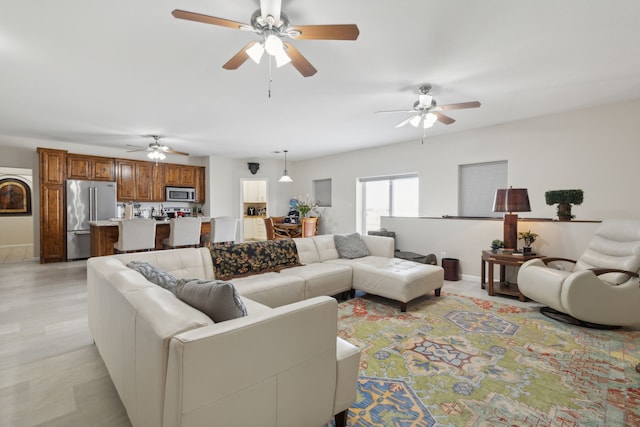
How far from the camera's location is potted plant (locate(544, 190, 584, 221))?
12.1 ft

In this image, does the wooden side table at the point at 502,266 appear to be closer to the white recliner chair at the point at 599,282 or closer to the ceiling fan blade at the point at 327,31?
the white recliner chair at the point at 599,282

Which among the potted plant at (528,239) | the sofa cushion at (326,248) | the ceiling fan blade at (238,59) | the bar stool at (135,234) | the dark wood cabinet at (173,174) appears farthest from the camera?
the dark wood cabinet at (173,174)

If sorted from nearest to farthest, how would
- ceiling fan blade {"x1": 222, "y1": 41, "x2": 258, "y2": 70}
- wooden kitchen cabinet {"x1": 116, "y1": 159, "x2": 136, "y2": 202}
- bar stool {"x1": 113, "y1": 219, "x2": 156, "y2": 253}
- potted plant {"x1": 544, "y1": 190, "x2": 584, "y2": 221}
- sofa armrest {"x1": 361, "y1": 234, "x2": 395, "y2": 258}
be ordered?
ceiling fan blade {"x1": 222, "y1": 41, "x2": 258, "y2": 70} < potted plant {"x1": 544, "y1": 190, "x2": 584, "y2": 221} < sofa armrest {"x1": 361, "y1": 234, "x2": 395, "y2": 258} < bar stool {"x1": 113, "y1": 219, "x2": 156, "y2": 253} < wooden kitchen cabinet {"x1": 116, "y1": 159, "x2": 136, "y2": 202}

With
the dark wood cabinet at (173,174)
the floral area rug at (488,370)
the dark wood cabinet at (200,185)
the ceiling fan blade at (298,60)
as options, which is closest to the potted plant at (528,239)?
the floral area rug at (488,370)

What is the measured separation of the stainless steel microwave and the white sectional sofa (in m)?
6.06

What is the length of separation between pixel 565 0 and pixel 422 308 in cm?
293

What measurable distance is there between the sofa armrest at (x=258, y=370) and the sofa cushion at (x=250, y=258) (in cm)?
189

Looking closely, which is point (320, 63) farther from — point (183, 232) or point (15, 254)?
point (15, 254)

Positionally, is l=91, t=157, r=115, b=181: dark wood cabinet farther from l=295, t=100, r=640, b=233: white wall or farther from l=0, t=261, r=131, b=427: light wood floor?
l=295, t=100, r=640, b=233: white wall

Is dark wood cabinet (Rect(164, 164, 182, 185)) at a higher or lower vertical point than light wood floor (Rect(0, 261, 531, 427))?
higher

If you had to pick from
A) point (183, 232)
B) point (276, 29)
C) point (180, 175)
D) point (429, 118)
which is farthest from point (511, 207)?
point (180, 175)

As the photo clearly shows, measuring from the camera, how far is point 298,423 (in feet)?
4.38

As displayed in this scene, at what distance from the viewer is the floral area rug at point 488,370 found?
1.69m

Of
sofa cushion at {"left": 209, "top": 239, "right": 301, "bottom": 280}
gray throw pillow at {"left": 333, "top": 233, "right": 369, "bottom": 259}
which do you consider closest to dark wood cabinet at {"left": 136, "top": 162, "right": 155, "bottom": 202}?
sofa cushion at {"left": 209, "top": 239, "right": 301, "bottom": 280}
